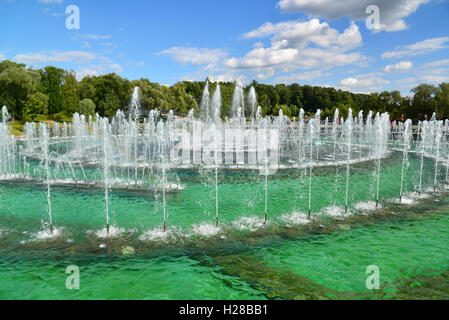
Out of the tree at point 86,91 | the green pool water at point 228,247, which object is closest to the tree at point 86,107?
the tree at point 86,91

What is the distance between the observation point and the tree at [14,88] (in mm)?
52906

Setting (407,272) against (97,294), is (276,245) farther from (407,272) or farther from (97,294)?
(97,294)

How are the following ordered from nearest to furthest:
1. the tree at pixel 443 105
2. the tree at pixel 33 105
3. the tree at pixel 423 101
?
1. the tree at pixel 33 105
2. the tree at pixel 443 105
3. the tree at pixel 423 101

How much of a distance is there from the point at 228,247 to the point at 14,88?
5958 centimetres

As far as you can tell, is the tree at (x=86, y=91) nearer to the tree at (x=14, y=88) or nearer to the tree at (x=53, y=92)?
the tree at (x=53, y=92)

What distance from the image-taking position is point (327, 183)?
1759cm

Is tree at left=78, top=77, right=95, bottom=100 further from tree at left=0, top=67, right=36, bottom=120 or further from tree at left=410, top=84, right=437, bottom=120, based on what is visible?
tree at left=410, top=84, right=437, bottom=120

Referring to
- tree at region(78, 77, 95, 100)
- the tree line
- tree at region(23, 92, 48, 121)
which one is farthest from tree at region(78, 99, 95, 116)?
tree at region(23, 92, 48, 121)

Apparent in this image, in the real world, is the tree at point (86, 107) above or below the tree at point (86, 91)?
below

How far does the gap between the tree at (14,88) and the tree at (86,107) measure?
815cm

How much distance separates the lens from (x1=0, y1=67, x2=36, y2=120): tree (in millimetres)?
52906

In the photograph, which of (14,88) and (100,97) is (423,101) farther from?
(14,88)

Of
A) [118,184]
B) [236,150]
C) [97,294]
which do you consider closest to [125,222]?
[97,294]

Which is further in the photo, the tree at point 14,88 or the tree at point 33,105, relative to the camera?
the tree at point 33,105
